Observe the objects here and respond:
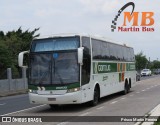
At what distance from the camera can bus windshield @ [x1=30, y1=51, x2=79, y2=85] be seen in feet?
54.0

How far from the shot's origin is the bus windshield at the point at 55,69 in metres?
16.5

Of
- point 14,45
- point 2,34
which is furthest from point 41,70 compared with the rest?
point 2,34

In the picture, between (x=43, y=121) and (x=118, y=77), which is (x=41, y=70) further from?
(x=118, y=77)

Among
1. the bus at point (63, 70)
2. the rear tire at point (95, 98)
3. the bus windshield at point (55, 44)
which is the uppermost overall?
the bus windshield at point (55, 44)

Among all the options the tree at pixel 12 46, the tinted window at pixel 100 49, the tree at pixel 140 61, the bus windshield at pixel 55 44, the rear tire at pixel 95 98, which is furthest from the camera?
the tree at pixel 140 61

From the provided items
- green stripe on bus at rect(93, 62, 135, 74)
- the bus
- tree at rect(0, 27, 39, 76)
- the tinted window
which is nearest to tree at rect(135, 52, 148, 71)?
tree at rect(0, 27, 39, 76)

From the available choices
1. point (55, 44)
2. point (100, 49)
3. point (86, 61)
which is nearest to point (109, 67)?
point (100, 49)

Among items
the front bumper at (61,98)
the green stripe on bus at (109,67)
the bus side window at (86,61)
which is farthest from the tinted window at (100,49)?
the front bumper at (61,98)

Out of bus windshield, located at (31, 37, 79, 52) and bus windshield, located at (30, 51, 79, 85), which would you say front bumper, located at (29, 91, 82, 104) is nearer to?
bus windshield, located at (30, 51, 79, 85)

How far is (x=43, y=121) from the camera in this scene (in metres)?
13.6

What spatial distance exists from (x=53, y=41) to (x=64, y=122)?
4893mm

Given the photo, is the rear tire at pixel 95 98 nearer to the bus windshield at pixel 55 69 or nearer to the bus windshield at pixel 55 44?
the bus windshield at pixel 55 69

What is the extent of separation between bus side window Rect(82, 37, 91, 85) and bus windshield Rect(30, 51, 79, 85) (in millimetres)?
589

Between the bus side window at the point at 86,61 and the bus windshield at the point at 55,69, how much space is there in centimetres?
59
